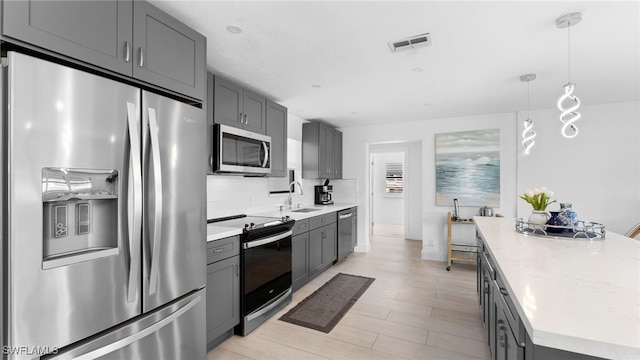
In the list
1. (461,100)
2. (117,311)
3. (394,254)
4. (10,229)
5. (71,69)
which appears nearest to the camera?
(10,229)

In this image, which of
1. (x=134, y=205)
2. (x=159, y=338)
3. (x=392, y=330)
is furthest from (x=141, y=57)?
(x=392, y=330)

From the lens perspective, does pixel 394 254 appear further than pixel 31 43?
Yes

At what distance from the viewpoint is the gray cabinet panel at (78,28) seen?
1.13m

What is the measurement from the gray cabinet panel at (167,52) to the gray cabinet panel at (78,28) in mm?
62

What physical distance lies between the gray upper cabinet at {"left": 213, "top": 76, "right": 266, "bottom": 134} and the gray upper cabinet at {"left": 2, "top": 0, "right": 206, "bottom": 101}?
70 cm

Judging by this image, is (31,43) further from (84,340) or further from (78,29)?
(84,340)

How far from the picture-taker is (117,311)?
1392 mm

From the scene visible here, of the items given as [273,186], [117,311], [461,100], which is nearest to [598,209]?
[461,100]

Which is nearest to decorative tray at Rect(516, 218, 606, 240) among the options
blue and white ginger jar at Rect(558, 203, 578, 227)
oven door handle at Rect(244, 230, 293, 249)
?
blue and white ginger jar at Rect(558, 203, 578, 227)

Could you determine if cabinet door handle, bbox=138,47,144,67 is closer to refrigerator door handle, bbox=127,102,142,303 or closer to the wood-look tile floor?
refrigerator door handle, bbox=127,102,142,303

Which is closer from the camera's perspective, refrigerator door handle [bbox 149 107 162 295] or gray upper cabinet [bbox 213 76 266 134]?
refrigerator door handle [bbox 149 107 162 295]

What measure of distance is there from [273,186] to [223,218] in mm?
1084

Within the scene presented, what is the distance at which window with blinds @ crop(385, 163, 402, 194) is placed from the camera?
307 inches

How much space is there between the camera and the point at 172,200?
1669 millimetres
